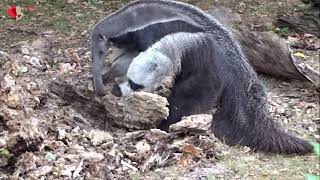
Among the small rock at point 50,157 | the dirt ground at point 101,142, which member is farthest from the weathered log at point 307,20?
the small rock at point 50,157

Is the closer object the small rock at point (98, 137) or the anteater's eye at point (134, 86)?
the small rock at point (98, 137)

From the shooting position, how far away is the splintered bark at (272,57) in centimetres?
693

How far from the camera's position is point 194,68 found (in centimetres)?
623

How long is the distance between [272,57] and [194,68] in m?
1.32

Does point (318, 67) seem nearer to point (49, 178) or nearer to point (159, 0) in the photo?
point (159, 0)

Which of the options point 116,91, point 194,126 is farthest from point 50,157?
point 116,91

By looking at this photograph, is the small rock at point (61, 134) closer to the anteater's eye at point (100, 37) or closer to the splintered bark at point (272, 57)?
the anteater's eye at point (100, 37)

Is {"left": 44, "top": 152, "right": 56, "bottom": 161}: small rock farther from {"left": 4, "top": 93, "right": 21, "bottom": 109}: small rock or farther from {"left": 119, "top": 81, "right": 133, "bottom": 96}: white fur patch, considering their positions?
{"left": 119, "top": 81, "right": 133, "bottom": 96}: white fur patch

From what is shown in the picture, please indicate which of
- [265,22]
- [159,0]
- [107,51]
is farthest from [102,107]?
[265,22]

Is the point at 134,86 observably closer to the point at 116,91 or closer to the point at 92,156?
the point at 116,91

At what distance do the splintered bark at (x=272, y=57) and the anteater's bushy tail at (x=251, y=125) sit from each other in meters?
1.15

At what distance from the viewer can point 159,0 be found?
655 cm

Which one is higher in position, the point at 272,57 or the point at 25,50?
the point at 272,57

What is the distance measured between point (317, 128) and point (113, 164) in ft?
7.06
